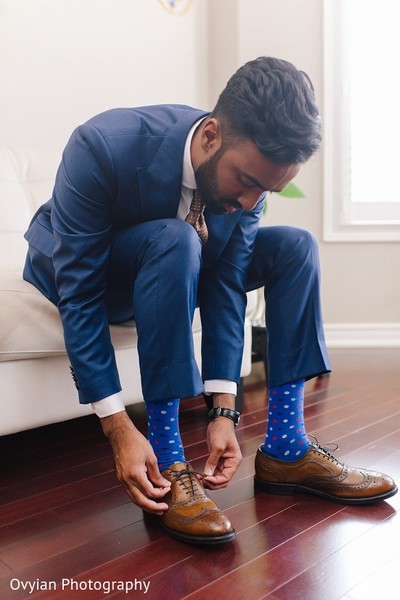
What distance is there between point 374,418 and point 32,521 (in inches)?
38.6

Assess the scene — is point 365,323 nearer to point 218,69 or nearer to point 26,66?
point 218,69

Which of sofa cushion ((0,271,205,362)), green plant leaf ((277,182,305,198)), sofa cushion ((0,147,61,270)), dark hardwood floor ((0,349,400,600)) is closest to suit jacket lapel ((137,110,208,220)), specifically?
sofa cushion ((0,271,205,362))

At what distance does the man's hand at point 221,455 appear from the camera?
1025mm

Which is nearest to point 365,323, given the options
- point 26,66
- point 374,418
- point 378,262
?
point 378,262

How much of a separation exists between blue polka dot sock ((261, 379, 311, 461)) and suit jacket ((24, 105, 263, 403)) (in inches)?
3.8

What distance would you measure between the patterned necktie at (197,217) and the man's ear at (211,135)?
11cm

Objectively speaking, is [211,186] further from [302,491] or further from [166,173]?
[302,491]

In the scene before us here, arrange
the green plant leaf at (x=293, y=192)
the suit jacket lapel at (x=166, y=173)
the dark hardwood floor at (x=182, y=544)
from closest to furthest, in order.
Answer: the dark hardwood floor at (x=182, y=544) → the suit jacket lapel at (x=166, y=173) → the green plant leaf at (x=293, y=192)

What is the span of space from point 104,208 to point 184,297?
0.72ft

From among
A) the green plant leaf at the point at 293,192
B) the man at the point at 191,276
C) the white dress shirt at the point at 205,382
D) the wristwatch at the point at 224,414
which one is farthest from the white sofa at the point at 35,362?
the green plant leaf at the point at 293,192

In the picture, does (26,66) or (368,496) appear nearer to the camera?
(368,496)

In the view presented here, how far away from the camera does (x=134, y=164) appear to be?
105 cm

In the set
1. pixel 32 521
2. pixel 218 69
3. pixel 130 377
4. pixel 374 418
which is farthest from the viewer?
pixel 218 69

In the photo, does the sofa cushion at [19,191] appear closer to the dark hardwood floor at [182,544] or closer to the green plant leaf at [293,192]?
the dark hardwood floor at [182,544]
